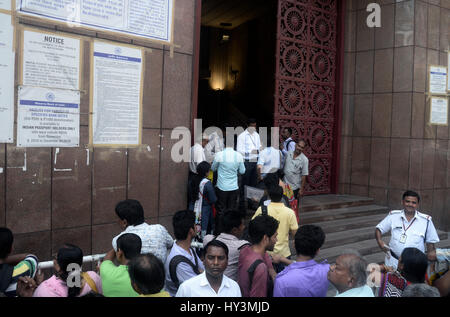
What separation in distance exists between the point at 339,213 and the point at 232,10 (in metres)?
9.40

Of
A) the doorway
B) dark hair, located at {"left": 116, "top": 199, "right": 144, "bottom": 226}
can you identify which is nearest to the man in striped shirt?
dark hair, located at {"left": 116, "top": 199, "right": 144, "bottom": 226}

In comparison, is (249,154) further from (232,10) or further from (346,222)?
(232,10)

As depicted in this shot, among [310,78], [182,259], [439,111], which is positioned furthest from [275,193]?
[439,111]

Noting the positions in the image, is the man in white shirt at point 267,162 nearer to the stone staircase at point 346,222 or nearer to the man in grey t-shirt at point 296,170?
the man in grey t-shirt at point 296,170

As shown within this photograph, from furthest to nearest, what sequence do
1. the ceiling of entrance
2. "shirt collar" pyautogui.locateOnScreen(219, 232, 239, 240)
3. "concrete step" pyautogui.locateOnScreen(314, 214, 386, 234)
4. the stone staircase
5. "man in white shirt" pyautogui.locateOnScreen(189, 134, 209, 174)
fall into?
the ceiling of entrance, "concrete step" pyautogui.locateOnScreen(314, 214, 386, 234), the stone staircase, "man in white shirt" pyautogui.locateOnScreen(189, 134, 209, 174), "shirt collar" pyautogui.locateOnScreen(219, 232, 239, 240)

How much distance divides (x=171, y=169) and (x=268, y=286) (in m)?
3.54

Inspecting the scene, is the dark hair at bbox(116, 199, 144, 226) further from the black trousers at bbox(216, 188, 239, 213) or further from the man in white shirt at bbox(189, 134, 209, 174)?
the black trousers at bbox(216, 188, 239, 213)

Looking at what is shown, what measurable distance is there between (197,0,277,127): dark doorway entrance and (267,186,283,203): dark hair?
9.45 m

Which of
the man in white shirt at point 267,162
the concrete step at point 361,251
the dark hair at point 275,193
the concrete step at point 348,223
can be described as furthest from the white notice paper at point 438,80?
the dark hair at point 275,193

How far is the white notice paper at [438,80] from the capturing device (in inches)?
371

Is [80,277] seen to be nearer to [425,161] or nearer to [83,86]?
[83,86]

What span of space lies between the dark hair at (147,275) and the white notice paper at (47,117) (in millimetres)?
3234

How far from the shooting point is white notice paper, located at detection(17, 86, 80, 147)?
4.94 m

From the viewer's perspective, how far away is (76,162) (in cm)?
543
